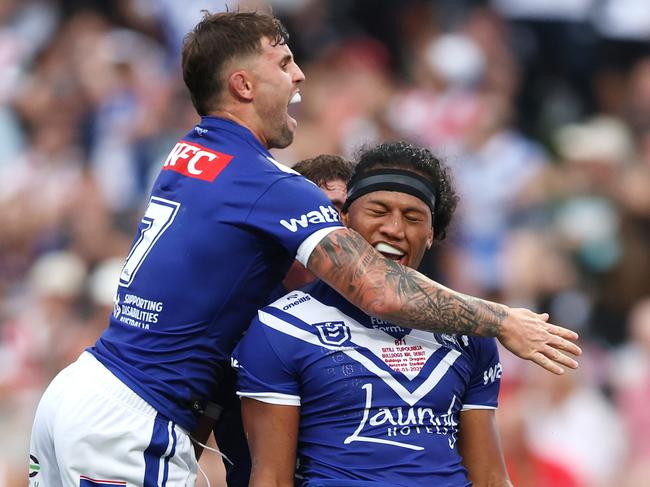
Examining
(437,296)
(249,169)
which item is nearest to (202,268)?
(249,169)

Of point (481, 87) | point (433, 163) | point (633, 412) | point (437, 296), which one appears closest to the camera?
point (437, 296)

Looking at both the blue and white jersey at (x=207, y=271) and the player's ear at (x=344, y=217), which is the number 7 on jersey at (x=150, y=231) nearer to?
the blue and white jersey at (x=207, y=271)

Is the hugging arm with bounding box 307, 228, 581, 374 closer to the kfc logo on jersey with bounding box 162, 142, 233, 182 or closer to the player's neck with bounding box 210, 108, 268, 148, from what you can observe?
the kfc logo on jersey with bounding box 162, 142, 233, 182

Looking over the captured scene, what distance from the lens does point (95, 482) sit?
4.14 metres

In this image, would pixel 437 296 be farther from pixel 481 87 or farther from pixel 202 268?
pixel 481 87

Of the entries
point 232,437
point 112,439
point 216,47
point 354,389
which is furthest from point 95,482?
point 216,47

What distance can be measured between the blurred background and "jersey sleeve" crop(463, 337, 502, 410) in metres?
3.20

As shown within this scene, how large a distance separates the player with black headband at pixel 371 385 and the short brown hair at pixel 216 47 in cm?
62

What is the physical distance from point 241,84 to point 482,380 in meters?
1.33

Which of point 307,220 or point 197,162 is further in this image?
point 197,162

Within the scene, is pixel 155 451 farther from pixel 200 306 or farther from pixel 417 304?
pixel 417 304

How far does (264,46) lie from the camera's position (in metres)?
4.51

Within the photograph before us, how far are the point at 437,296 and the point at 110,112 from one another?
715cm

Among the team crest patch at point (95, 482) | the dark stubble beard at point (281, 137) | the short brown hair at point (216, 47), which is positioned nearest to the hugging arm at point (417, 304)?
the dark stubble beard at point (281, 137)
